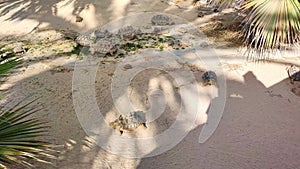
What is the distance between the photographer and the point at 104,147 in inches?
160

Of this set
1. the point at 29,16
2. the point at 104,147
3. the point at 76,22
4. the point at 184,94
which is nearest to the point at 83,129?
the point at 104,147

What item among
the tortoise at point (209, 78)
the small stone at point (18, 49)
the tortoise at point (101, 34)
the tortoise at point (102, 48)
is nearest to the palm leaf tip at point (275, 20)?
the tortoise at point (209, 78)

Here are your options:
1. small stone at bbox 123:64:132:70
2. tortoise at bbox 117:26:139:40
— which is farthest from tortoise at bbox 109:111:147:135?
tortoise at bbox 117:26:139:40

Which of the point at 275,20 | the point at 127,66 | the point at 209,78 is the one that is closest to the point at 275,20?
the point at 275,20

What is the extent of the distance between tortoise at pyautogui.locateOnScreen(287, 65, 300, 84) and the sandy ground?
90 millimetres

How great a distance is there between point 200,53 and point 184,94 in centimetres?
165

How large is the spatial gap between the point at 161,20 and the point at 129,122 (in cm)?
440

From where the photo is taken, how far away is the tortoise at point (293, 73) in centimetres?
528

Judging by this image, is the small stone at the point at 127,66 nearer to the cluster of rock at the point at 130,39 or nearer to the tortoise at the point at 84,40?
the cluster of rock at the point at 130,39

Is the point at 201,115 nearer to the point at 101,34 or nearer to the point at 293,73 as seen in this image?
the point at 293,73

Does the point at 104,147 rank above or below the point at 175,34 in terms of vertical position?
above

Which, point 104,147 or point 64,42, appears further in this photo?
point 64,42

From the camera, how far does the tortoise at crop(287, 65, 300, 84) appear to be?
5.28 metres

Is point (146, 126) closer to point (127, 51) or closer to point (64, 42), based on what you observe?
point (127, 51)
